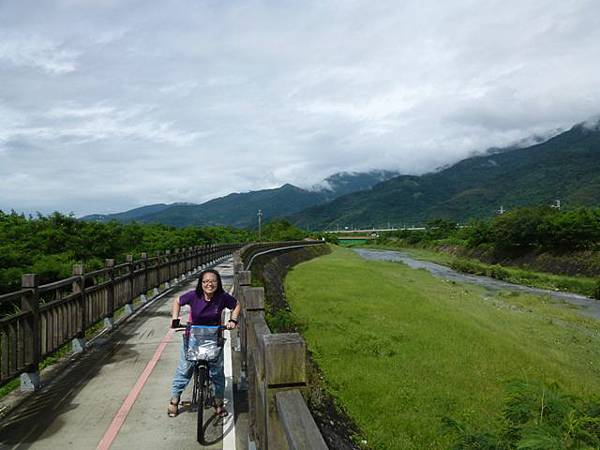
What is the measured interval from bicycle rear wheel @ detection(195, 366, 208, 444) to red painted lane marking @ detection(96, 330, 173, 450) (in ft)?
3.03

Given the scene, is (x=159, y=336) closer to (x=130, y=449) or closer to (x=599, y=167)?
(x=130, y=449)

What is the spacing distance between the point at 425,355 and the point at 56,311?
9562mm

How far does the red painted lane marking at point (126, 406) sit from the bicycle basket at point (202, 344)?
1.11 meters

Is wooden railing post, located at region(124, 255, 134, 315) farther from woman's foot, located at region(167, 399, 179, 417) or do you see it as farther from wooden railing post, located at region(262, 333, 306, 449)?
wooden railing post, located at region(262, 333, 306, 449)

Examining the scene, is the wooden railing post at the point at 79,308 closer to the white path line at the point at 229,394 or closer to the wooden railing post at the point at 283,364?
the white path line at the point at 229,394

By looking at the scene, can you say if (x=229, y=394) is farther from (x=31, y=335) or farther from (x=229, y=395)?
(x=31, y=335)

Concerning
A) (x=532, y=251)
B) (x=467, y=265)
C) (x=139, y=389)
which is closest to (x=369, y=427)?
(x=139, y=389)

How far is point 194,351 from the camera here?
536 centimetres

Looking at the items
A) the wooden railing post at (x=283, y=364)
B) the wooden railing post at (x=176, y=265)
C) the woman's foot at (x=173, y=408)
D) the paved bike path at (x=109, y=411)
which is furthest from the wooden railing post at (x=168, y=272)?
the wooden railing post at (x=283, y=364)

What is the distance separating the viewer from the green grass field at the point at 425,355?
9195 mm

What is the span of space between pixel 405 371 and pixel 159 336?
5963 mm

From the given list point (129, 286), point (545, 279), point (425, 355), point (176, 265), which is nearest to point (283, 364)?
point (129, 286)

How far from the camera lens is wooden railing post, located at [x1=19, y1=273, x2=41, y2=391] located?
613 centimetres

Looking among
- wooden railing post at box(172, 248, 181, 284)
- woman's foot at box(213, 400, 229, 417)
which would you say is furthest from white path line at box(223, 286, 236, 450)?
wooden railing post at box(172, 248, 181, 284)
